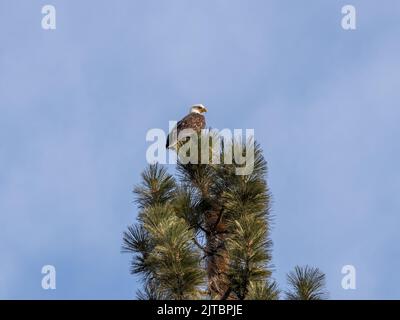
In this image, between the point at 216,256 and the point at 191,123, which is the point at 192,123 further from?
the point at 216,256

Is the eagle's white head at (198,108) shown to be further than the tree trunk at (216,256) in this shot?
Yes

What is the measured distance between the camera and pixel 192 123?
872 inches

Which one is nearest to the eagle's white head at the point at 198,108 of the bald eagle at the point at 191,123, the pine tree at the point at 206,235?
→ the bald eagle at the point at 191,123

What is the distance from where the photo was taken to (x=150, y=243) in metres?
18.3

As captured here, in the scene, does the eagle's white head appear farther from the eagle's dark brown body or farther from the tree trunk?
the tree trunk

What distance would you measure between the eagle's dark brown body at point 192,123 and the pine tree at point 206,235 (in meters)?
1.97

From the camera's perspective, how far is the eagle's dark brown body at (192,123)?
70.3 ft

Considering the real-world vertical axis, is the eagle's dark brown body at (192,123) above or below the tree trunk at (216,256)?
above

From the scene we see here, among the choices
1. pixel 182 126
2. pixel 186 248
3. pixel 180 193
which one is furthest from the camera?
pixel 182 126

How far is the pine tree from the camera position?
57.5 feet

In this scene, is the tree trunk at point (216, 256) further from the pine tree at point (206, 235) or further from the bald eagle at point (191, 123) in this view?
the bald eagle at point (191, 123)
